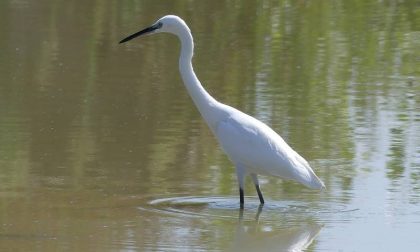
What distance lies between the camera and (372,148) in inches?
404

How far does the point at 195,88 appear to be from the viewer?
355 inches

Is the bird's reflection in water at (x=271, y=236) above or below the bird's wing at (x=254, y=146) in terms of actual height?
below

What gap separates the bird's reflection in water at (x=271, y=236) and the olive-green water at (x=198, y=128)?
0.05ft

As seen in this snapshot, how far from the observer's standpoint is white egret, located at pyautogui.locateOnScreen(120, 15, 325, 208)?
335 inches

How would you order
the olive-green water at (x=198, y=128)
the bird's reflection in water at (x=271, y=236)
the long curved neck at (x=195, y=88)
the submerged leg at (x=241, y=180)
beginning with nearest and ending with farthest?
the bird's reflection in water at (x=271, y=236) → the olive-green water at (x=198, y=128) → the submerged leg at (x=241, y=180) → the long curved neck at (x=195, y=88)

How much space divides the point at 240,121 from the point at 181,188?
70cm

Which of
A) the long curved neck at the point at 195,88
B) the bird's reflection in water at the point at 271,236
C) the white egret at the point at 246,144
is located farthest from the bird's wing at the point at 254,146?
the bird's reflection in water at the point at 271,236

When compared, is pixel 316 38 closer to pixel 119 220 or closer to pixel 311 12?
pixel 311 12

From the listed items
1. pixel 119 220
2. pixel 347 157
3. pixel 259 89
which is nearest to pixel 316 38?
pixel 259 89

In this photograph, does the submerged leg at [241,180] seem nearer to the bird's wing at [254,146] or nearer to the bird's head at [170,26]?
the bird's wing at [254,146]

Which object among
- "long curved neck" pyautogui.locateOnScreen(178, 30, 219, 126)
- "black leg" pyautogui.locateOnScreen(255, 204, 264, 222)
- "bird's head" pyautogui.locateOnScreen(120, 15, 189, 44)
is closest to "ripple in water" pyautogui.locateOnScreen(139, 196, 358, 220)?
"black leg" pyautogui.locateOnScreen(255, 204, 264, 222)

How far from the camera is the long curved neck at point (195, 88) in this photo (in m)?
8.95

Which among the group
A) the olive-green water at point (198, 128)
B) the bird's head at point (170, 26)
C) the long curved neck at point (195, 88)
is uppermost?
the bird's head at point (170, 26)

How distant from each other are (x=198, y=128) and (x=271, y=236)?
10.9 ft
